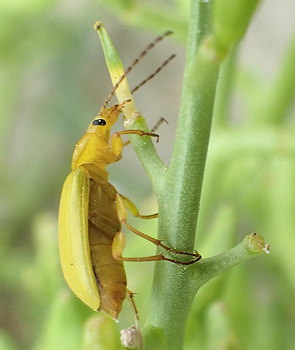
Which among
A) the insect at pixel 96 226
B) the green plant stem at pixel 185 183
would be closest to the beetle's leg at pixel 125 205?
the insect at pixel 96 226

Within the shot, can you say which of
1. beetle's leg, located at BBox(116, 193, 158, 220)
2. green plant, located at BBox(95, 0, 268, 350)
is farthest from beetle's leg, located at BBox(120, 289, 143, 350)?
beetle's leg, located at BBox(116, 193, 158, 220)

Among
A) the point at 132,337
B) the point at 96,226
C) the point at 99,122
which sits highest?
the point at 99,122

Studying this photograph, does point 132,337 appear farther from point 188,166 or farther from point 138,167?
point 138,167

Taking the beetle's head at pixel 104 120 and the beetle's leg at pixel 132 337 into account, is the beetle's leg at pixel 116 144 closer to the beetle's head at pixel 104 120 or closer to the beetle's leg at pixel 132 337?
the beetle's head at pixel 104 120

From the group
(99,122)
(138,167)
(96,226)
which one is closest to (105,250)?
(96,226)

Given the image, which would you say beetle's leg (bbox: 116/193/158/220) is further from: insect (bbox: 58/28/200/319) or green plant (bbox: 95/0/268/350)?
green plant (bbox: 95/0/268/350)
